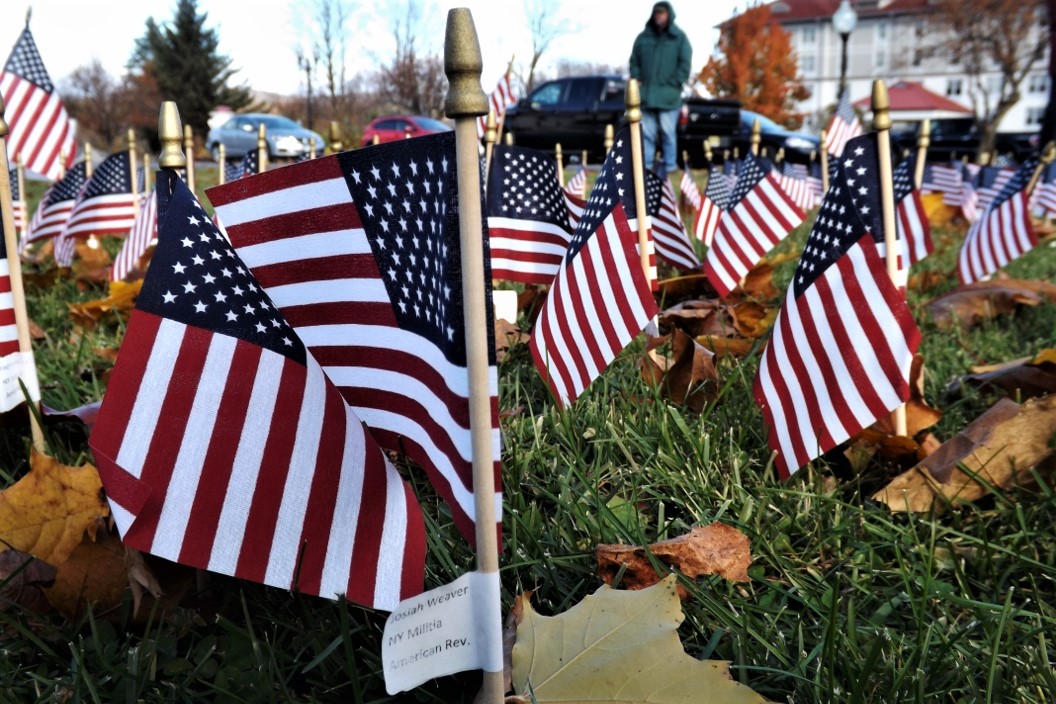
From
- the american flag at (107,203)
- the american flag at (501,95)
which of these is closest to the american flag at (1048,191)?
the american flag at (501,95)

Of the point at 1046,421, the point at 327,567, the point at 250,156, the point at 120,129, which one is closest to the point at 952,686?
the point at 1046,421

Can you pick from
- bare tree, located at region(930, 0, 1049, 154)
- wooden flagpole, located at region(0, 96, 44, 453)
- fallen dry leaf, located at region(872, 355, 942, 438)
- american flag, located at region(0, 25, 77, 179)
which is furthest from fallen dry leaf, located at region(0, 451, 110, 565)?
bare tree, located at region(930, 0, 1049, 154)

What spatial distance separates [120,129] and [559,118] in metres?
32.1

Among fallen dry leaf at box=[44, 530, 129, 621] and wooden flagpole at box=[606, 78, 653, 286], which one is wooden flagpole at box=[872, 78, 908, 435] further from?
fallen dry leaf at box=[44, 530, 129, 621]

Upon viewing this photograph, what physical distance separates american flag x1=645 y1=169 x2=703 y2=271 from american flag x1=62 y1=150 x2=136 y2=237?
3289 mm

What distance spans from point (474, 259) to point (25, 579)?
118 cm

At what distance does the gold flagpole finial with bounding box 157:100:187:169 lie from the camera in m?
1.58

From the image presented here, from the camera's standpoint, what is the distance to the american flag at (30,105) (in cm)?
643

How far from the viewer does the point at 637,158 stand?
10.2 ft

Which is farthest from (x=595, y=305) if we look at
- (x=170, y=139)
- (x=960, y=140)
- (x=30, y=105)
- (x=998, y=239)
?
(x=960, y=140)

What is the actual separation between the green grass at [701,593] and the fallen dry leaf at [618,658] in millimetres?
179

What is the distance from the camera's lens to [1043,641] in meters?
1.55

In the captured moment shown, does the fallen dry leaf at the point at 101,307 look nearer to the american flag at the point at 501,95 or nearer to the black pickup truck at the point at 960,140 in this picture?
the american flag at the point at 501,95

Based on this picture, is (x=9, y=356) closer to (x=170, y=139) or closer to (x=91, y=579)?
(x=91, y=579)
